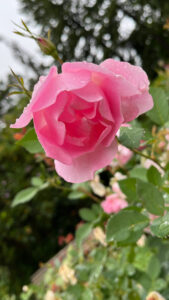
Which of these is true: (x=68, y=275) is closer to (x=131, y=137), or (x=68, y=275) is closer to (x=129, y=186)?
(x=129, y=186)

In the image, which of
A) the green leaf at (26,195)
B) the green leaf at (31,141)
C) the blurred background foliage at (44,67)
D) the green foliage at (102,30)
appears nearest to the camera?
the green leaf at (31,141)

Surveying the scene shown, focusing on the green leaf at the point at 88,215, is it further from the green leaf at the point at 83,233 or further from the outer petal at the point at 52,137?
the outer petal at the point at 52,137

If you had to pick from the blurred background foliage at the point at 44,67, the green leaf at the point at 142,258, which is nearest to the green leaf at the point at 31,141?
the green leaf at the point at 142,258

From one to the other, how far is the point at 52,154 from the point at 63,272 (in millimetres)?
747

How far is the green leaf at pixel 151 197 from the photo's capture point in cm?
37

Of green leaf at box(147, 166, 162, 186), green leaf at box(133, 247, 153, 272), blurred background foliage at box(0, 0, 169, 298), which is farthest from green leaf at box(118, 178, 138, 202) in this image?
blurred background foliage at box(0, 0, 169, 298)

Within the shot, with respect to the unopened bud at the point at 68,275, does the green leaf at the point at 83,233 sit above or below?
above

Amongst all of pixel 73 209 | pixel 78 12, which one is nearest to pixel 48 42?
pixel 73 209

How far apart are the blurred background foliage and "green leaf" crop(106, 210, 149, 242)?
1333 millimetres

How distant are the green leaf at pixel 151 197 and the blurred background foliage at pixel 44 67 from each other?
1342mm

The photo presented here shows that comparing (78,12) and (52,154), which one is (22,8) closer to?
(78,12)

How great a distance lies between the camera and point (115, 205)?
692 millimetres

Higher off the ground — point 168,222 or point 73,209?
point 168,222

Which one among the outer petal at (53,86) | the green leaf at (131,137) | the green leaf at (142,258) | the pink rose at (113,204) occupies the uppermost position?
the outer petal at (53,86)
